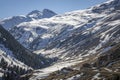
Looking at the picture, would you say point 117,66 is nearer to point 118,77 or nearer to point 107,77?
point 107,77

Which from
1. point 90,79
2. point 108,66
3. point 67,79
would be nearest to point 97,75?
point 90,79

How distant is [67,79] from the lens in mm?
180250

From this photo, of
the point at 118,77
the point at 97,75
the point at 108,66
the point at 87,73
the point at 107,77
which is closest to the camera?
the point at 118,77

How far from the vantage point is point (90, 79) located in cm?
15762

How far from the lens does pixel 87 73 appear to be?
6870 inches

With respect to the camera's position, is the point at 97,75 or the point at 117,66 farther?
the point at 117,66

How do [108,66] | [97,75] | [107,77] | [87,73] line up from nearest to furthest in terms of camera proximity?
[107,77] → [97,75] → [87,73] → [108,66]

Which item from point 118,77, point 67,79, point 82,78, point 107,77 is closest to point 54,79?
point 67,79

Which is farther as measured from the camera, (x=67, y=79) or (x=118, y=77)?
(x=67, y=79)

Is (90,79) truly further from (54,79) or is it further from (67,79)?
(54,79)

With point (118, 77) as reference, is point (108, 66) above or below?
above

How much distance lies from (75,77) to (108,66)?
3109 cm

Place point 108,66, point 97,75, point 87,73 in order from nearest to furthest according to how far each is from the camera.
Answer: point 97,75
point 87,73
point 108,66

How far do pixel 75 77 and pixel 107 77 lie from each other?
3088 centimetres
